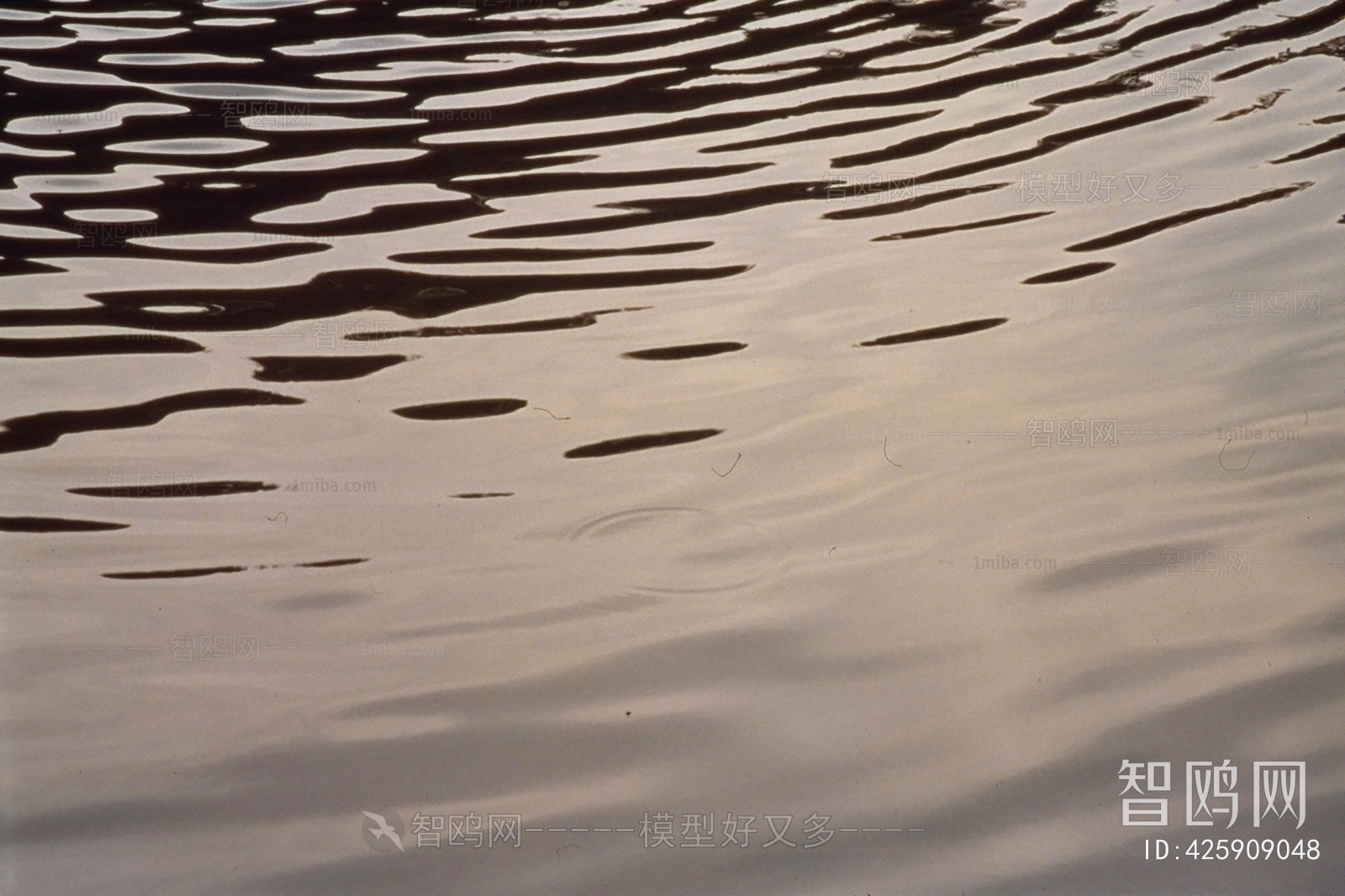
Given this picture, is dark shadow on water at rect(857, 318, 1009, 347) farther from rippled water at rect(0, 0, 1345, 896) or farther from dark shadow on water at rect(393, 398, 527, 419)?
dark shadow on water at rect(393, 398, 527, 419)


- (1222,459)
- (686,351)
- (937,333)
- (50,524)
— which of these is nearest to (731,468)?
(686,351)

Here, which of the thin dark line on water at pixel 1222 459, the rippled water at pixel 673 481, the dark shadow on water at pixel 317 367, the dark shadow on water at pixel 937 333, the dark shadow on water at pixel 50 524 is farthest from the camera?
the dark shadow on water at pixel 937 333

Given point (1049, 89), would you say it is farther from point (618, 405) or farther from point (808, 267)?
point (618, 405)

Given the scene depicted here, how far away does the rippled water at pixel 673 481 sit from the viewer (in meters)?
1.70

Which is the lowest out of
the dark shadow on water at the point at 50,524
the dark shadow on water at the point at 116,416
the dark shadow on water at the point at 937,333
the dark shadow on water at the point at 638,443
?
the dark shadow on water at the point at 638,443

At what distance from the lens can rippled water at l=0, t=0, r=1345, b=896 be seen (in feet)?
5.58

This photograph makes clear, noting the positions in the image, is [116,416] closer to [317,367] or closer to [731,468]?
[317,367]

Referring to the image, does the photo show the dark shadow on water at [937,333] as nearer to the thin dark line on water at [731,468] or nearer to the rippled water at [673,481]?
the rippled water at [673,481]

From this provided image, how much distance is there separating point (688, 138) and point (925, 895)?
272 centimetres

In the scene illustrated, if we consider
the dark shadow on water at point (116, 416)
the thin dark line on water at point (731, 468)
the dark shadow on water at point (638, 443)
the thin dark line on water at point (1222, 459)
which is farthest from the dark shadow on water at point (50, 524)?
the thin dark line on water at point (1222, 459)

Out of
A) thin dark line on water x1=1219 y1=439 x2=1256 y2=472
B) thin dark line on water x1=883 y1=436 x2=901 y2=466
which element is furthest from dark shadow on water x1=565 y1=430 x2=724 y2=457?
thin dark line on water x1=1219 y1=439 x2=1256 y2=472

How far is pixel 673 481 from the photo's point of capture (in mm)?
2359

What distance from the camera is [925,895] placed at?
158 centimetres

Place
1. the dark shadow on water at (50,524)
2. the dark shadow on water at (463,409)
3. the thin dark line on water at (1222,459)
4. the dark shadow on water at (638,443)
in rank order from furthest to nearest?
the dark shadow on water at (463,409), the dark shadow on water at (638,443), the thin dark line on water at (1222,459), the dark shadow on water at (50,524)
